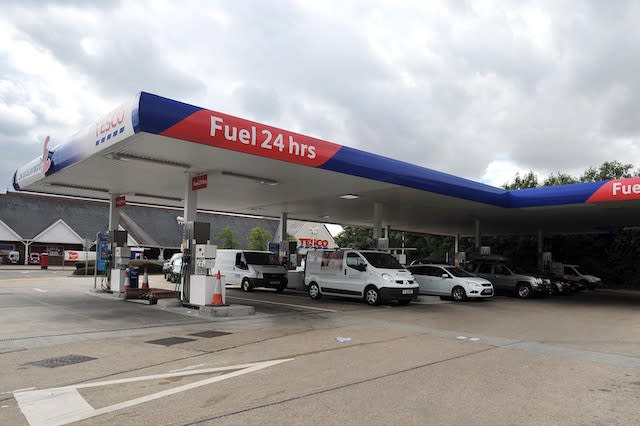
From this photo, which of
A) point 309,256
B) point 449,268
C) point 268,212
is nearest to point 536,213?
point 449,268

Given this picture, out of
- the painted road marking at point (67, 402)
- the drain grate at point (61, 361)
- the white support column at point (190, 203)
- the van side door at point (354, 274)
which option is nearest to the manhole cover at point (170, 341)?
the drain grate at point (61, 361)

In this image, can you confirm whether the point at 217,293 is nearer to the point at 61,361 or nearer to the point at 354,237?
the point at 61,361

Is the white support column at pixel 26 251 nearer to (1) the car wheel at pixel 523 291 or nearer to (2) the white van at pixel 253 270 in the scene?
(2) the white van at pixel 253 270

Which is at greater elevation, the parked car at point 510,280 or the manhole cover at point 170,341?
the parked car at point 510,280

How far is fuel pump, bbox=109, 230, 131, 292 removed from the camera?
683 inches

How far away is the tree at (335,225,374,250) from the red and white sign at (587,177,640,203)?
43.3 metres

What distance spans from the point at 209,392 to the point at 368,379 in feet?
6.96

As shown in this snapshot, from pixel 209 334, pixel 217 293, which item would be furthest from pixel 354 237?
pixel 209 334

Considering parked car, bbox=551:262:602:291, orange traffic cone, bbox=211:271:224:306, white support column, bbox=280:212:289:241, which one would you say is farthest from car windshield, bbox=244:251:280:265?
parked car, bbox=551:262:602:291

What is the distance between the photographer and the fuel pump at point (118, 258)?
1734cm

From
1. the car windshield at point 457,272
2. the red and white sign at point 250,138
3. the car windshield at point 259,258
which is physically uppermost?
the red and white sign at point 250,138

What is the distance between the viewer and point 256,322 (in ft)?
40.3

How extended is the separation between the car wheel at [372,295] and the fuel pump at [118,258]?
837cm

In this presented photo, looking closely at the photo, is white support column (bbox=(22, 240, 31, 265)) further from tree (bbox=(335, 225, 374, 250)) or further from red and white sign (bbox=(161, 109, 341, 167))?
red and white sign (bbox=(161, 109, 341, 167))
